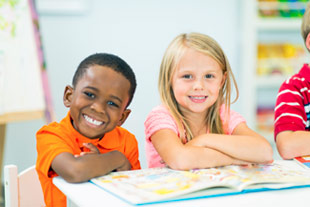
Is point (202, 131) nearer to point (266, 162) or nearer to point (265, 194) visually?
point (266, 162)

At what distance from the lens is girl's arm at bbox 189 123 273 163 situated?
1024mm

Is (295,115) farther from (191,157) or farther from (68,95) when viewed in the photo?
(68,95)

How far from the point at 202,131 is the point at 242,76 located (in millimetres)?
2130

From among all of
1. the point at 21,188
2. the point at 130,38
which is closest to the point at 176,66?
the point at 21,188

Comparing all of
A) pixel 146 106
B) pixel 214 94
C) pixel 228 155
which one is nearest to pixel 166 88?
pixel 214 94

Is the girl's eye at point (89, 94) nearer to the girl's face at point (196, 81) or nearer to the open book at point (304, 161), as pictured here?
the girl's face at point (196, 81)

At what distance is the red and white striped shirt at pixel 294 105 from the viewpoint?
4.32 feet

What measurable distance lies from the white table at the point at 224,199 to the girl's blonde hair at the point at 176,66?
46 centimetres

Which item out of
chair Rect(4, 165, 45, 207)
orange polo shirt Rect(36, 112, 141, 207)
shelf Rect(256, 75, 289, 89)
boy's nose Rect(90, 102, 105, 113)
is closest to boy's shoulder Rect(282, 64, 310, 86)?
orange polo shirt Rect(36, 112, 141, 207)

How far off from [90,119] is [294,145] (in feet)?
1.99

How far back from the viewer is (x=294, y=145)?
3.94 feet

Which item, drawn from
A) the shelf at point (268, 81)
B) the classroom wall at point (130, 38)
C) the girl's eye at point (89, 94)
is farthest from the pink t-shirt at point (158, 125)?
the shelf at point (268, 81)

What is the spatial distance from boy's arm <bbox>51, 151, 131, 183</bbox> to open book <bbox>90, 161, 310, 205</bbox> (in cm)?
2

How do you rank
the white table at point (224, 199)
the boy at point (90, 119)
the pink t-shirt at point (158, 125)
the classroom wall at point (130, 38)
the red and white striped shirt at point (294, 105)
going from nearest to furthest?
the white table at point (224, 199) → the boy at point (90, 119) → the pink t-shirt at point (158, 125) → the red and white striped shirt at point (294, 105) → the classroom wall at point (130, 38)
